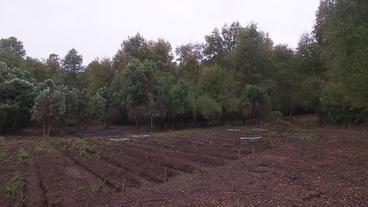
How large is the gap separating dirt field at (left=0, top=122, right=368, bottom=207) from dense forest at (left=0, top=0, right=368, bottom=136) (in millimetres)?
10225

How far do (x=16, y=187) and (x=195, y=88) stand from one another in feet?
132

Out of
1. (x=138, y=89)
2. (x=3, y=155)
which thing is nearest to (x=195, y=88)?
(x=138, y=89)

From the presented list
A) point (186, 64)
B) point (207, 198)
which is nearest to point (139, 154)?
point (207, 198)

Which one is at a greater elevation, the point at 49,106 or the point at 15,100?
the point at 15,100

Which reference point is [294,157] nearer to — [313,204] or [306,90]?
[313,204]

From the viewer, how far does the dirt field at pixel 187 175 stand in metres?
13.7

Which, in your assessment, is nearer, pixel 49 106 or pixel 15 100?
pixel 49 106

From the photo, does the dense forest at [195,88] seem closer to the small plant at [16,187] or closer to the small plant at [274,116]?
the small plant at [274,116]

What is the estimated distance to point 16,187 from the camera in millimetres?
15961

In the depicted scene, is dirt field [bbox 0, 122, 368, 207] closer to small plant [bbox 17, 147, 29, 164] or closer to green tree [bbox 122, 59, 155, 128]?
small plant [bbox 17, 147, 29, 164]

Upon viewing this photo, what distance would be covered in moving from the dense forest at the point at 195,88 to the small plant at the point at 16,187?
68.9 feet

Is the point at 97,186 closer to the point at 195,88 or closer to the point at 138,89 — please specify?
the point at 138,89

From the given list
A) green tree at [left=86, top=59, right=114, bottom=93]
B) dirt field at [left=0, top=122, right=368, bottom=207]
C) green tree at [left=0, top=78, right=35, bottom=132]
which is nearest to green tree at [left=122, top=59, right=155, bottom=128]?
green tree at [left=0, top=78, right=35, bottom=132]

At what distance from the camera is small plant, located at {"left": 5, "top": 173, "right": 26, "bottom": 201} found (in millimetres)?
14581
